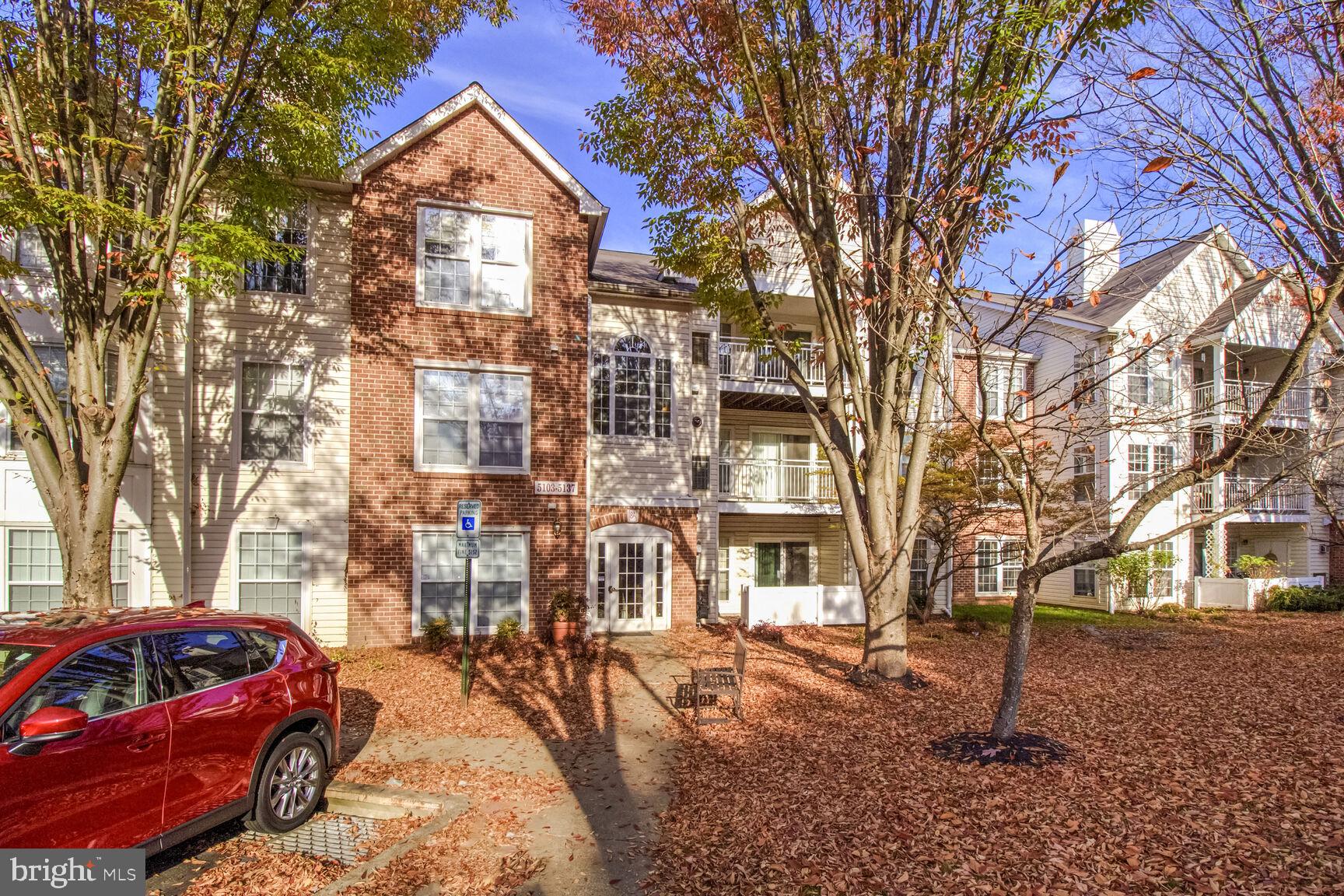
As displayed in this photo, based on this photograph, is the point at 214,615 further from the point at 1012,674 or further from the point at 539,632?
the point at 539,632

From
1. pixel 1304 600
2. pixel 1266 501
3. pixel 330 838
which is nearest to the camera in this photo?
pixel 330 838

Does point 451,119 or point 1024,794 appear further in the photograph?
point 451,119

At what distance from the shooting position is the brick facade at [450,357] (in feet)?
43.7

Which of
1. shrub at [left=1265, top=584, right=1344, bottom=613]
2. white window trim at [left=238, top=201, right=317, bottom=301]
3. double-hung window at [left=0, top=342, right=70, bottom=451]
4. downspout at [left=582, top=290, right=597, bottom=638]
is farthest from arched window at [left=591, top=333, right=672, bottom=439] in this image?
shrub at [left=1265, top=584, right=1344, bottom=613]

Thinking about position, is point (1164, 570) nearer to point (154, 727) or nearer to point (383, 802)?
point (383, 802)

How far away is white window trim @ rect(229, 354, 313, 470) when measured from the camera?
12852mm

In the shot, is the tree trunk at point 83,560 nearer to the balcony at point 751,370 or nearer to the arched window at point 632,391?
the arched window at point 632,391

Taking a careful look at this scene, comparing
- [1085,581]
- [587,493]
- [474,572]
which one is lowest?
[1085,581]

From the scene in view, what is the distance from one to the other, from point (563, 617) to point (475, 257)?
698 centimetres

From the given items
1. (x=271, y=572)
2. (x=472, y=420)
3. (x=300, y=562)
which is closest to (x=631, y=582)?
(x=472, y=420)

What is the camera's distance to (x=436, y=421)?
13.8 metres

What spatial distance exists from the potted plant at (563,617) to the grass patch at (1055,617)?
9.44m

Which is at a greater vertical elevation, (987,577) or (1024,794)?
(1024,794)
